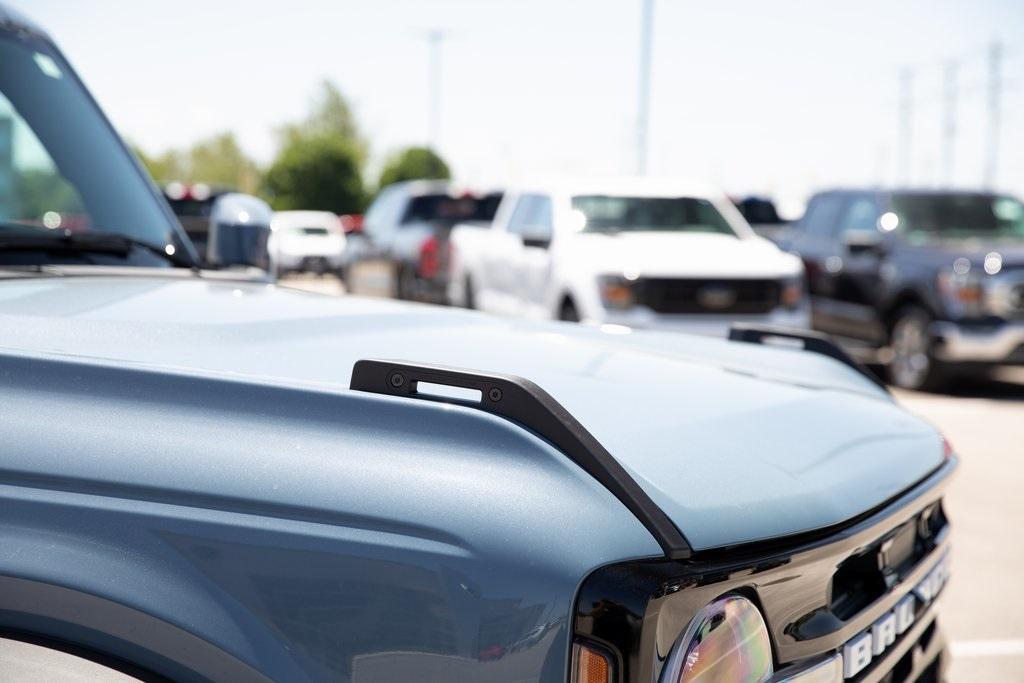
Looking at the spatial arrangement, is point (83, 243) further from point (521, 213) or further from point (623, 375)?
point (521, 213)

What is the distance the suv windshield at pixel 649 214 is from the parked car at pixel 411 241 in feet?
9.11

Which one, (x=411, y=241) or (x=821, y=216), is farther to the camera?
(x=411, y=241)

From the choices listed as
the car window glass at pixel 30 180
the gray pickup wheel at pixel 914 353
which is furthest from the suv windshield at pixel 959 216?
the car window glass at pixel 30 180

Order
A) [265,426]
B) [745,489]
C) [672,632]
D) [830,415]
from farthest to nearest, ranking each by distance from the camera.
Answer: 1. [830,415]
2. [745,489]
3. [265,426]
4. [672,632]

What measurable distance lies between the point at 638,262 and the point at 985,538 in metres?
4.22

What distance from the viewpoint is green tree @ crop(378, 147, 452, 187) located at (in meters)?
77.6

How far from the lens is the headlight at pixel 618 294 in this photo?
9133 millimetres

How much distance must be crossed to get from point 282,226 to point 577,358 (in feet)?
101

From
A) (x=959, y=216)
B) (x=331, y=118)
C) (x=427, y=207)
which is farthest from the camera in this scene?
(x=331, y=118)

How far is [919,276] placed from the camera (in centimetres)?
1090

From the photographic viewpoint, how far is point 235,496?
132cm

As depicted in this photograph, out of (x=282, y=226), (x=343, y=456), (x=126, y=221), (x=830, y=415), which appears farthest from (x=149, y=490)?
(x=282, y=226)

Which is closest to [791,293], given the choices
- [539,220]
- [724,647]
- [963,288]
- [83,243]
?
[963,288]

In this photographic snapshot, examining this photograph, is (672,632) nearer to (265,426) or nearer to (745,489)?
(745,489)
